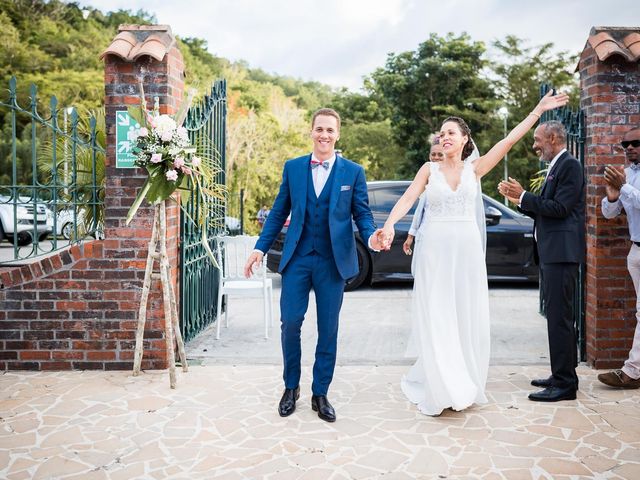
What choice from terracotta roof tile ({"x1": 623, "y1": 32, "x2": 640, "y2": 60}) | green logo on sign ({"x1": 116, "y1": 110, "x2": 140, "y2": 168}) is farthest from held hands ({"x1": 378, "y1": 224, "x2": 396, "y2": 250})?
terracotta roof tile ({"x1": 623, "y1": 32, "x2": 640, "y2": 60})

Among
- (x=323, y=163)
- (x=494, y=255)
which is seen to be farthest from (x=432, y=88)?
(x=323, y=163)

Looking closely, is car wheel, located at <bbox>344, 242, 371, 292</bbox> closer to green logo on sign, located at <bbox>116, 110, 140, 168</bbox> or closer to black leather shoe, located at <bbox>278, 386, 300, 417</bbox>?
green logo on sign, located at <bbox>116, 110, 140, 168</bbox>

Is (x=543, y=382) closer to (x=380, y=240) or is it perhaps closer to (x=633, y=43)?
(x=380, y=240)

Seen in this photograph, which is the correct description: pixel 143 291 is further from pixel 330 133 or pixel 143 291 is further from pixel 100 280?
pixel 330 133

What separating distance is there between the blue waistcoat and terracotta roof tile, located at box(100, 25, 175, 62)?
192 cm

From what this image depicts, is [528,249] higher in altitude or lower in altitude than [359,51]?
lower

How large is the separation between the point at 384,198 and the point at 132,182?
507 centimetres

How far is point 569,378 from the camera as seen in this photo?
4.72 m

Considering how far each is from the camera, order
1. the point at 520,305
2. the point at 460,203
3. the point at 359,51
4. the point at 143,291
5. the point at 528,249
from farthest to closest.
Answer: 1. the point at 359,51
2. the point at 528,249
3. the point at 520,305
4. the point at 143,291
5. the point at 460,203

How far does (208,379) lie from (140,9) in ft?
155

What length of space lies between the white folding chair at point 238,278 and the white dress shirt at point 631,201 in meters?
3.47

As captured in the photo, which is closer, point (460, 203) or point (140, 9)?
point (460, 203)

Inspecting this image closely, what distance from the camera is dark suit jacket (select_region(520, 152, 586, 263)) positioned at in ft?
15.1

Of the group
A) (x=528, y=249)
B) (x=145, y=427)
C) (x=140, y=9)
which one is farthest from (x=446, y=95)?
(x=145, y=427)
